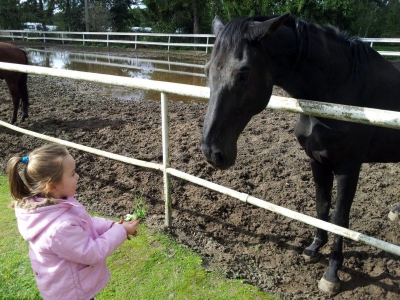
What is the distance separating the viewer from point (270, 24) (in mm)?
1702

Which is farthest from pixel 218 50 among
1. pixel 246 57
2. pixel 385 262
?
pixel 385 262

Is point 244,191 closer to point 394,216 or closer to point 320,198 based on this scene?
point 320,198

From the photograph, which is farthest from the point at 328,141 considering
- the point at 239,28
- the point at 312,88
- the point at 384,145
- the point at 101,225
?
the point at 101,225

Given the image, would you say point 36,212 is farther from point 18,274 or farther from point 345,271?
point 345,271

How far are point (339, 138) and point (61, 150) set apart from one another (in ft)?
5.56

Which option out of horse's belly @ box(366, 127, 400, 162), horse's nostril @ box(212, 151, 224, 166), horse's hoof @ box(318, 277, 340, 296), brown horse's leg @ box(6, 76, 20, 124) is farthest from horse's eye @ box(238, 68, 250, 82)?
brown horse's leg @ box(6, 76, 20, 124)

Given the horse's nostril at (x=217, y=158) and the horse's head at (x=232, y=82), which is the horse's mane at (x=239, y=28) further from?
the horse's nostril at (x=217, y=158)

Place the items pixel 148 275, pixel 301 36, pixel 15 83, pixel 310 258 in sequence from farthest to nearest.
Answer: pixel 15 83, pixel 310 258, pixel 148 275, pixel 301 36

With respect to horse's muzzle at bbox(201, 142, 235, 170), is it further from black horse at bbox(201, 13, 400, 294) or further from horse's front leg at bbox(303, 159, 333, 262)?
horse's front leg at bbox(303, 159, 333, 262)

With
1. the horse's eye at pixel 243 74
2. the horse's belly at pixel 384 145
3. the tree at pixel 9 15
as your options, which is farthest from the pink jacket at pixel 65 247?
the tree at pixel 9 15

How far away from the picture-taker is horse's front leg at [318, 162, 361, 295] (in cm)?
222

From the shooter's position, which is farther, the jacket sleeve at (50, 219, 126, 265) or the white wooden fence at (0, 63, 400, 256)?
the white wooden fence at (0, 63, 400, 256)

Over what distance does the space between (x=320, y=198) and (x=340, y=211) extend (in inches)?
13.9

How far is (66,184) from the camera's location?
1.52m
